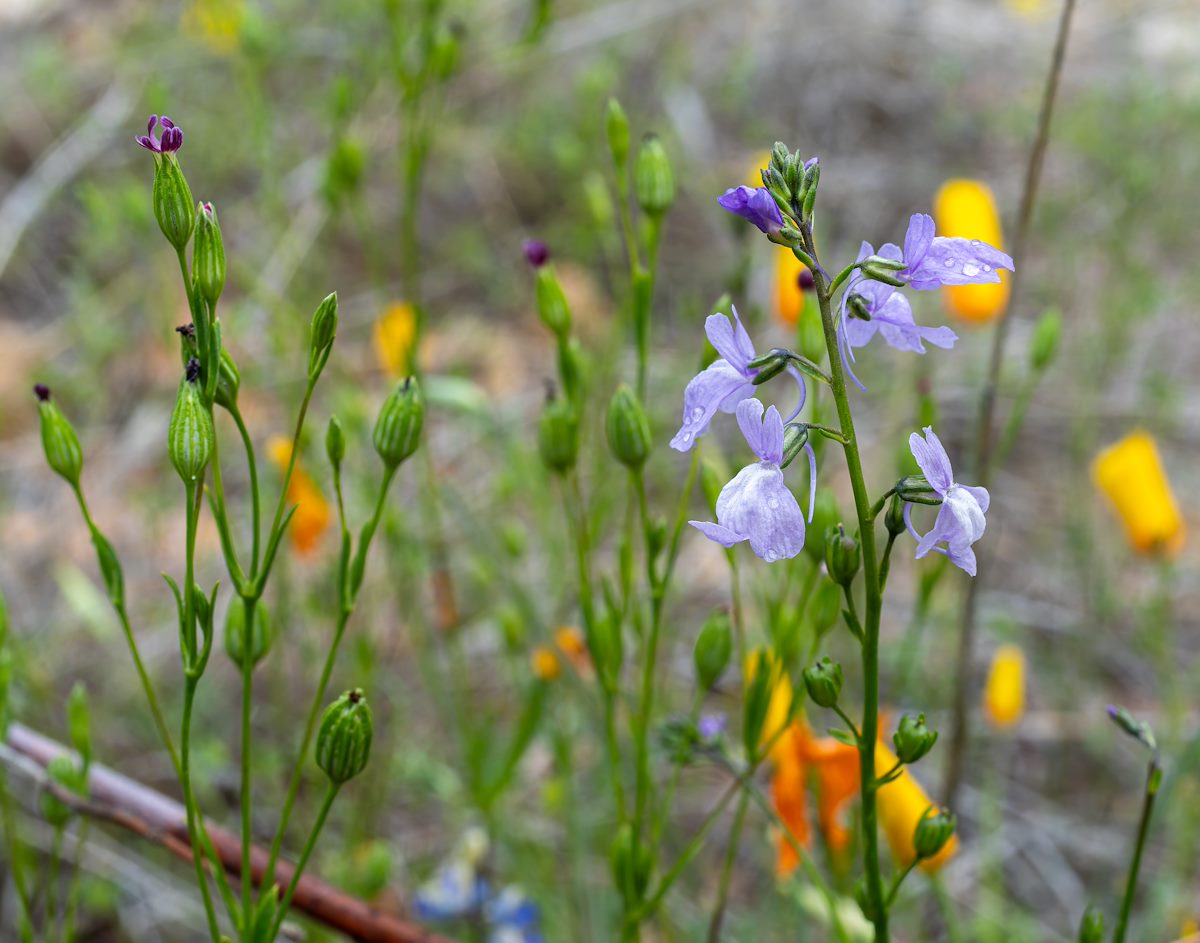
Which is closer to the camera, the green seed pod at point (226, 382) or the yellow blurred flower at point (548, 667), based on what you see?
Result: the green seed pod at point (226, 382)

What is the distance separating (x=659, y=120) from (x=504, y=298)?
86 centimetres

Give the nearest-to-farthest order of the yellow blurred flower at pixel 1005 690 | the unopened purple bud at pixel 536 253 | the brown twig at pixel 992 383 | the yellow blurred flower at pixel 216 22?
the unopened purple bud at pixel 536 253
the brown twig at pixel 992 383
the yellow blurred flower at pixel 1005 690
the yellow blurred flower at pixel 216 22

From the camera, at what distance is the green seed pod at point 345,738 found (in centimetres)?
71

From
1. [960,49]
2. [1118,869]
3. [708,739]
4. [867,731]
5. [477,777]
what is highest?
[960,49]

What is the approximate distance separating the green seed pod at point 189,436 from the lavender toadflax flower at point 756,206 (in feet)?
1.05

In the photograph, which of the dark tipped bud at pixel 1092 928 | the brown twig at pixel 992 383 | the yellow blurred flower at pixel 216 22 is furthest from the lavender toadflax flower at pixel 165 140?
the yellow blurred flower at pixel 216 22

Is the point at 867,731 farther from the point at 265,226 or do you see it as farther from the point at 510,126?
the point at 510,126

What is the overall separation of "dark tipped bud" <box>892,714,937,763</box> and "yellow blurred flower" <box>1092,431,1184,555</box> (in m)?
1.11

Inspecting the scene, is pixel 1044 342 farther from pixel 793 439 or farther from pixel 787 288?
pixel 793 439

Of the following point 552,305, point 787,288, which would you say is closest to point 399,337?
point 787,288

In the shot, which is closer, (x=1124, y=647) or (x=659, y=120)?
(x=1124, y=647)

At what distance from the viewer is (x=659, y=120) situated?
3.48 meters

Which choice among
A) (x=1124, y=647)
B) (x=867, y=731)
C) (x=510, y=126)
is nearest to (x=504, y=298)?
(x=510, y=126)

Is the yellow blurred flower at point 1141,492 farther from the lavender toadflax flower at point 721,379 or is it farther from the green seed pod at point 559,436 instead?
the lavender toadflax flower at point 721,379
